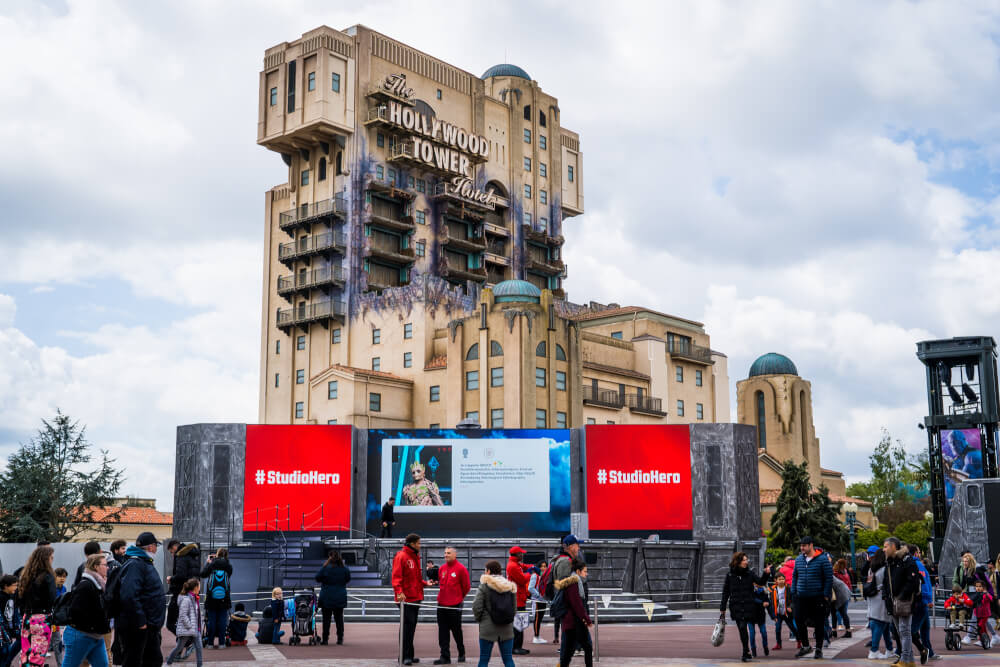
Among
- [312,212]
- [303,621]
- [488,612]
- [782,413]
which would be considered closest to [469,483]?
[303,621]

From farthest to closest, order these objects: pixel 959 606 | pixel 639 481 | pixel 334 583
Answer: pixel 639 481 < pixel 959 606 < pixel 334 583

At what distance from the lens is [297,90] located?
83.6 m

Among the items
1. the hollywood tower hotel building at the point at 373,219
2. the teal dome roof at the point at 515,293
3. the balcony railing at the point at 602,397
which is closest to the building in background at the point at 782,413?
the balcony railing at the point at 602,397

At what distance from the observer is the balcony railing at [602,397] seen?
77938 mm

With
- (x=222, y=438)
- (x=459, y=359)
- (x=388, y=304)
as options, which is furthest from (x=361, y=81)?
(x=222, y=438)

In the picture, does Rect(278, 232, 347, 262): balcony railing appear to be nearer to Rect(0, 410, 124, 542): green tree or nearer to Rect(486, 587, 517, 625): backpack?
Rect(0, 410, 124, 542): green tree

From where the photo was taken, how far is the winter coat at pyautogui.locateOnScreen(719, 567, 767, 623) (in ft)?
62.4

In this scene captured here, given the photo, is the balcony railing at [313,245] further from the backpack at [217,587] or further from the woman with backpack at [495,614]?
the woman with backpack at [495,614]

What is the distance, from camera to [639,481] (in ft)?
136

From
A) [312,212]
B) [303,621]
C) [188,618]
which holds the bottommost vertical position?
[303,621]

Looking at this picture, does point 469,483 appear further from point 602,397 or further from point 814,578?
point 602,397

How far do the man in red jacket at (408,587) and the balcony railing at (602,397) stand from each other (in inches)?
2327

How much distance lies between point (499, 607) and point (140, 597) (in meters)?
Result: 4.80

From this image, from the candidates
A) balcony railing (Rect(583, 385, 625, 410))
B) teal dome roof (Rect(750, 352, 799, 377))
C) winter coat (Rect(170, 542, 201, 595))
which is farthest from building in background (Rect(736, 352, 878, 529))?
winter coat (Rect(170, 542, 201, 595))
